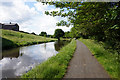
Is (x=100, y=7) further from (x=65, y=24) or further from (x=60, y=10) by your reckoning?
(x=65, y=24)

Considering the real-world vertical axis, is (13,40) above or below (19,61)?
above

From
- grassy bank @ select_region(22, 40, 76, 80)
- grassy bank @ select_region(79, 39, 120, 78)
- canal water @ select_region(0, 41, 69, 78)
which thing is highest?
grassy bank @ select_region(79, 39, 120, 78)

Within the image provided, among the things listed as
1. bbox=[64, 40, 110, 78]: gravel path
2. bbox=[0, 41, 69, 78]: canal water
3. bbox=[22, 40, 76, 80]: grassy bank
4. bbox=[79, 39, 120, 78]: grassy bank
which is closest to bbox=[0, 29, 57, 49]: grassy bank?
bbox=[0, 41, 69, 78]: canal water

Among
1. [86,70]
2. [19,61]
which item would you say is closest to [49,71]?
[86,70]

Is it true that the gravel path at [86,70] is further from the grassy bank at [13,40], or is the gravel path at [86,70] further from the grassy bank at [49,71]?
the grassy bank at [13,40]

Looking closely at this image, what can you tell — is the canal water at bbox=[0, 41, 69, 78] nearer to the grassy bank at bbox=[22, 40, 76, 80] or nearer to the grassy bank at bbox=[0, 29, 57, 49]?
the grassy bank at bbox=[22, 40, 76, 80]

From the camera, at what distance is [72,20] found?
620 cm

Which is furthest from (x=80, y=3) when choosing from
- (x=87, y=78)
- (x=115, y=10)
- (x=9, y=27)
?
(x=9, y=27)

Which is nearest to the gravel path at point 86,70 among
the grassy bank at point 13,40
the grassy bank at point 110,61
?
the grassy bank at point 110,61

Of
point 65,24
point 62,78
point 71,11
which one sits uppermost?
point 71,11

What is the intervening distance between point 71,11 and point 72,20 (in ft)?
2.80

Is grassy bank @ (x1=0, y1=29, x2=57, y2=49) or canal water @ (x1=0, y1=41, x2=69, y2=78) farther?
grassy bank @ (x1=0, y1=29, x2=57, y2=49)

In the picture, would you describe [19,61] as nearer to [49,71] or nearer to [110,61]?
[49,71]

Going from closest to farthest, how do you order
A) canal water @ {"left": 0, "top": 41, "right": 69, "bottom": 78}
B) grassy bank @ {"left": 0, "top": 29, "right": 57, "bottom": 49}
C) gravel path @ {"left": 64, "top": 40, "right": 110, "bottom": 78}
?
gravel path @ {"left": 64, "top": 40, "right": 110, "bottom": 78}, canal water @ {"left": 0, "top": 41, "right": 69, "bottom": 78}, grassy bank @ {"left": 0, "top": 29, "right": 57, "bottom": 49}
